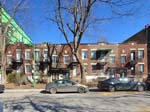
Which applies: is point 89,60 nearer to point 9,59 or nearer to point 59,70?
point 59,70

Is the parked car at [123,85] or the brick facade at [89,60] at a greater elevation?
the brick facade at [89,60]

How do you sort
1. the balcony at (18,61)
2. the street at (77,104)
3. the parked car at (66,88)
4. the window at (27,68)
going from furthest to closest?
the window at (27,68)
the balcony at (18,61)
the parked car at (66,88)
the street at (77,104)

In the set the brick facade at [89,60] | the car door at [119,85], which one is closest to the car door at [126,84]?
the car door at [119,85]

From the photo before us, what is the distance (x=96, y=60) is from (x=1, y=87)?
3956cm

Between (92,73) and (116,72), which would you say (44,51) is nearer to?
(92,73)

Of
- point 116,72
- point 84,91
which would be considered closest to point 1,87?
point 84,91

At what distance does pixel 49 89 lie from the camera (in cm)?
3566

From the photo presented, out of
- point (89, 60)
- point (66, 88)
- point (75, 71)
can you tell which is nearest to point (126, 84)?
point (66, 88)

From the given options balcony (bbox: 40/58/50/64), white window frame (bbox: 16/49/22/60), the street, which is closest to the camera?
the street

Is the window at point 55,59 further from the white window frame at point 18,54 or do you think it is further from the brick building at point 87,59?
the white window frame at point 18,54

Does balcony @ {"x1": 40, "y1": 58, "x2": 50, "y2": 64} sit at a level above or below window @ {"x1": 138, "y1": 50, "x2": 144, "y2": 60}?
below

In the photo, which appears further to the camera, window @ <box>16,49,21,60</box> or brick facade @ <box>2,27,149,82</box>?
brick facade @ <box>2,27,149,82</box>

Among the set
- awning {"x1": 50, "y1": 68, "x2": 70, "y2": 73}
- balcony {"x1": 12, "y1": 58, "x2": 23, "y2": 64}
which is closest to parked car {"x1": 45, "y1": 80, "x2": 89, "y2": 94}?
balcony {"x1": 12, "y1": 58, "x2": 23, "y2": 64}

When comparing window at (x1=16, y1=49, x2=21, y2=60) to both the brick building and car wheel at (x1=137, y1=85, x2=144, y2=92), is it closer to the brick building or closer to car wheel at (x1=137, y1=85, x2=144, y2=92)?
the brick building
